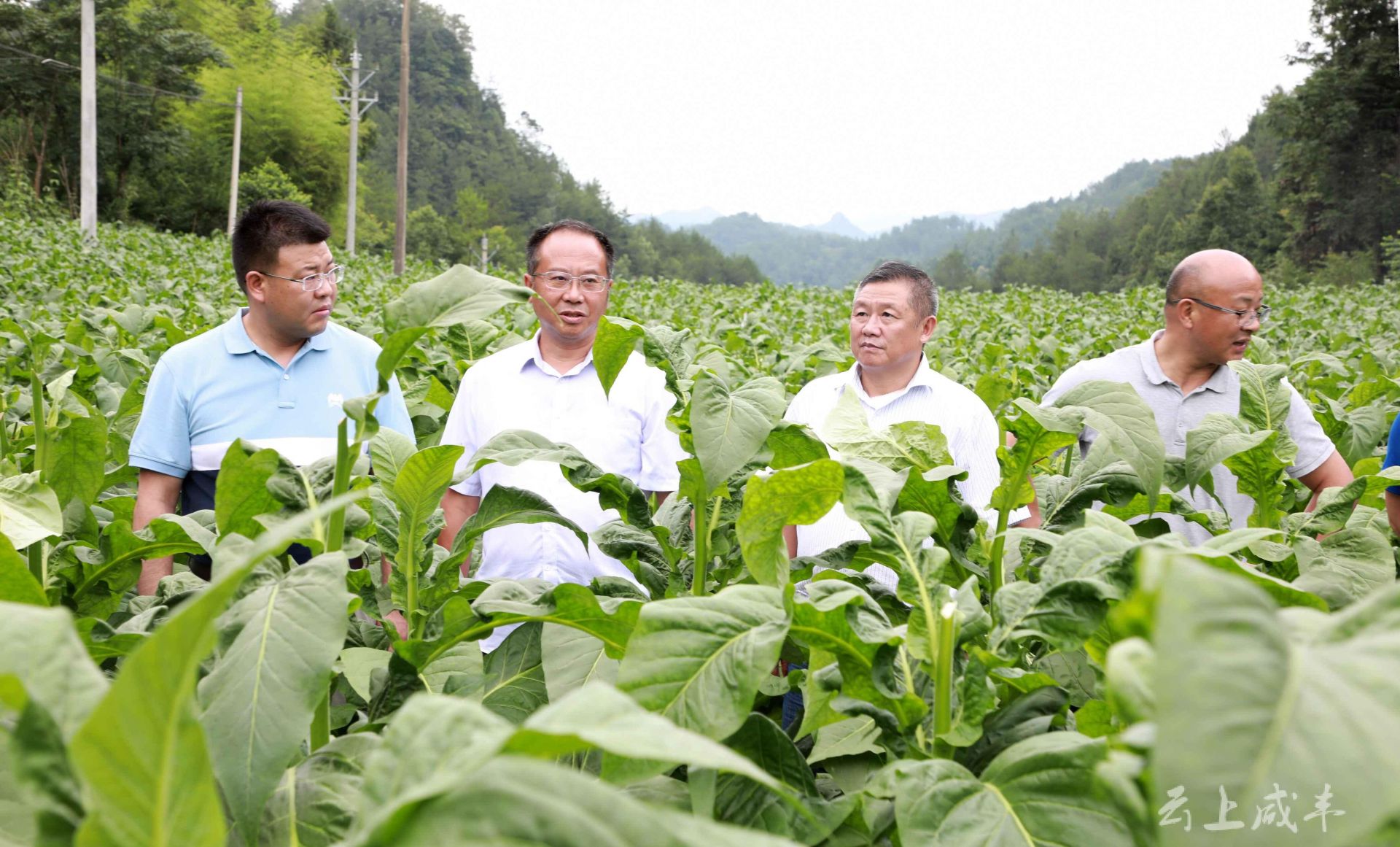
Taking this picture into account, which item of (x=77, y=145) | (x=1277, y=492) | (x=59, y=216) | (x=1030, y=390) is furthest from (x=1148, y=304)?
(x=77, y=145)

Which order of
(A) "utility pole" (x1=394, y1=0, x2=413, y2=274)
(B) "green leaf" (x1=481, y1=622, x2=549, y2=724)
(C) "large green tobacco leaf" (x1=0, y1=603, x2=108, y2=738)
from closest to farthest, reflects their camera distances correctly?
(C) "large green tobacco leaf" (x1=0, y1=603, x2=108, y2=738) < (B) "green leaf" (x1=481, y1=622, x2=549, y2=724) < (A) "utility pole" (x1=394, y1=0, x2=413, y2=274)

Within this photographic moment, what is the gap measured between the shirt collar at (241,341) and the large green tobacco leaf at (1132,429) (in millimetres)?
2718

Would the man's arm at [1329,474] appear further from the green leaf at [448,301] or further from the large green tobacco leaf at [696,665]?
the green leaf at [448,301]

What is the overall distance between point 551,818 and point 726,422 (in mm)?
837

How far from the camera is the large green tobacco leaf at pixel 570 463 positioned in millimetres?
1561

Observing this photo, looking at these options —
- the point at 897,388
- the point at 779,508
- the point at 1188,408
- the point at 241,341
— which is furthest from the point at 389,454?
the point at 1188,408

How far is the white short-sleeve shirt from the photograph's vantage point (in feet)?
10.4

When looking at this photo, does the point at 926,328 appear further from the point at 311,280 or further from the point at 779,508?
the point at 779,508

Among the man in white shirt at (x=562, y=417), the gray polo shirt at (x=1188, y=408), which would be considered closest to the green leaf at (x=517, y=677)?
the man in white shirt at (x=562, y=417)

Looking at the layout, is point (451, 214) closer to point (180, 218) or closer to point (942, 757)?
point (180, 218)

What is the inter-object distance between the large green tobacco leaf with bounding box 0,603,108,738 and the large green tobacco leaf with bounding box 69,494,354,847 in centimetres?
7

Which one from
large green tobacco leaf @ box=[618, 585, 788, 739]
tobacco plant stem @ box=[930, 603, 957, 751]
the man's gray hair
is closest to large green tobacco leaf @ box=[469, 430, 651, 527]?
large green tobacco leaf @ box=[618, 585, 788, 739]

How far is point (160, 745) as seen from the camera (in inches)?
27.9

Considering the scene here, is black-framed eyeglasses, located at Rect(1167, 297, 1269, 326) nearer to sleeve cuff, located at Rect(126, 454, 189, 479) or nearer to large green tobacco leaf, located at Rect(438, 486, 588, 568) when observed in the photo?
large green tobacco leaf, located at Rect(438, 486, 588, 568)
